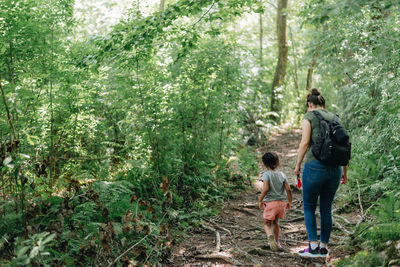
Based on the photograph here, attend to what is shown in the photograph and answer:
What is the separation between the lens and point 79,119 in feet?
22.2

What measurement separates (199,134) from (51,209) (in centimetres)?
427

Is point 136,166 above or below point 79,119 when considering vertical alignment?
below

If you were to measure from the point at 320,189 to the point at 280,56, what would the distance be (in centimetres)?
1371

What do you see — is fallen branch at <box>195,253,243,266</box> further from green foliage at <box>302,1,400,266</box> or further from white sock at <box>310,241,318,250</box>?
green foliage at <box>302,1,400,266</box>

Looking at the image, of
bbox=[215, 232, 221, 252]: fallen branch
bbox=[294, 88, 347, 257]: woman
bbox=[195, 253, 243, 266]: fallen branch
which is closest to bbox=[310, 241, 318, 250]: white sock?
bbox=[294, 88, 347, 257]: woman

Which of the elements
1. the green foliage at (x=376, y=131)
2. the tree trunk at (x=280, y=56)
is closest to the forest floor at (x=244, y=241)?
Result: the green foliage at (x=376, y=131)

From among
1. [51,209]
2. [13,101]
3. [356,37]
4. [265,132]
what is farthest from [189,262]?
[265,132]

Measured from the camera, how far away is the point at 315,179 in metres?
4.49

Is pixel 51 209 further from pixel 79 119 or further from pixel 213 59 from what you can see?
pixel 213 59

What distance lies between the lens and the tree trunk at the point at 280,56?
16844 millimetres

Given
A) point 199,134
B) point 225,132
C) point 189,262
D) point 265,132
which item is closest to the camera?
point 189,262

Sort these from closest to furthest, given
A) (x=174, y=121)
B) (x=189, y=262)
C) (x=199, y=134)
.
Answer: (x=189, y=262) < (x=174, y=121) < (x=199, y=134)

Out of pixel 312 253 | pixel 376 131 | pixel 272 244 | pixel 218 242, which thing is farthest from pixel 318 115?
pixel 376 131

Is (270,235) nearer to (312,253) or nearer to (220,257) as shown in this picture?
(312,253)
